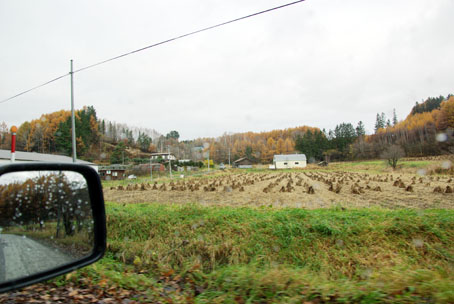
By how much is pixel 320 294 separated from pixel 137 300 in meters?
2.20

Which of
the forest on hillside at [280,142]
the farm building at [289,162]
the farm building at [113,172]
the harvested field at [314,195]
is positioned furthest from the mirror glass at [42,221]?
the farm building at [289,162]

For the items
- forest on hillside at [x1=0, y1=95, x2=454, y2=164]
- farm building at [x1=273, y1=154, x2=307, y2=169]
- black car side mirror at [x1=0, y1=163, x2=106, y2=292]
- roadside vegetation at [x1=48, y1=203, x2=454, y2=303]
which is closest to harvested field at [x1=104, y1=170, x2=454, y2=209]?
roadside vegetation at [x1=48, y1=203, x2=454, y2=303]

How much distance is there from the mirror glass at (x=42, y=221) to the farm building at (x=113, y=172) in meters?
43.0

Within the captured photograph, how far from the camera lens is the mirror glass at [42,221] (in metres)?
1.24

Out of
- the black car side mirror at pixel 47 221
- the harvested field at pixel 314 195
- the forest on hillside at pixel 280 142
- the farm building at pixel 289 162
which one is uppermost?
the forest on hillside at pixel 280 142

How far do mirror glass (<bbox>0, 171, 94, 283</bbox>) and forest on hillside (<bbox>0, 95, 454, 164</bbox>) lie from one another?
33.7 m

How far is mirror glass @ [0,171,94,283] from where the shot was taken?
1239 mm

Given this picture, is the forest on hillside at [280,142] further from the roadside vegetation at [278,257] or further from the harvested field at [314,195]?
the roadside vegetation at [278,257]

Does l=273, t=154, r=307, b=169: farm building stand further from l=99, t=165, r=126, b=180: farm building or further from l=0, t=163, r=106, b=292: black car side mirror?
l=0, t=163, r=106, b=292: black car side mirror

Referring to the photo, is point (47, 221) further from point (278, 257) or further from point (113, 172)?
point (113, 172)

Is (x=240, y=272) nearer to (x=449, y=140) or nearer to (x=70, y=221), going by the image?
(x=70, y=221)

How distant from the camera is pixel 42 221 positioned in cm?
146

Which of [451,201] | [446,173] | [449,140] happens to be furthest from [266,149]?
[451,201]

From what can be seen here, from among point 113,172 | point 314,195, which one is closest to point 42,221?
point 314,195
